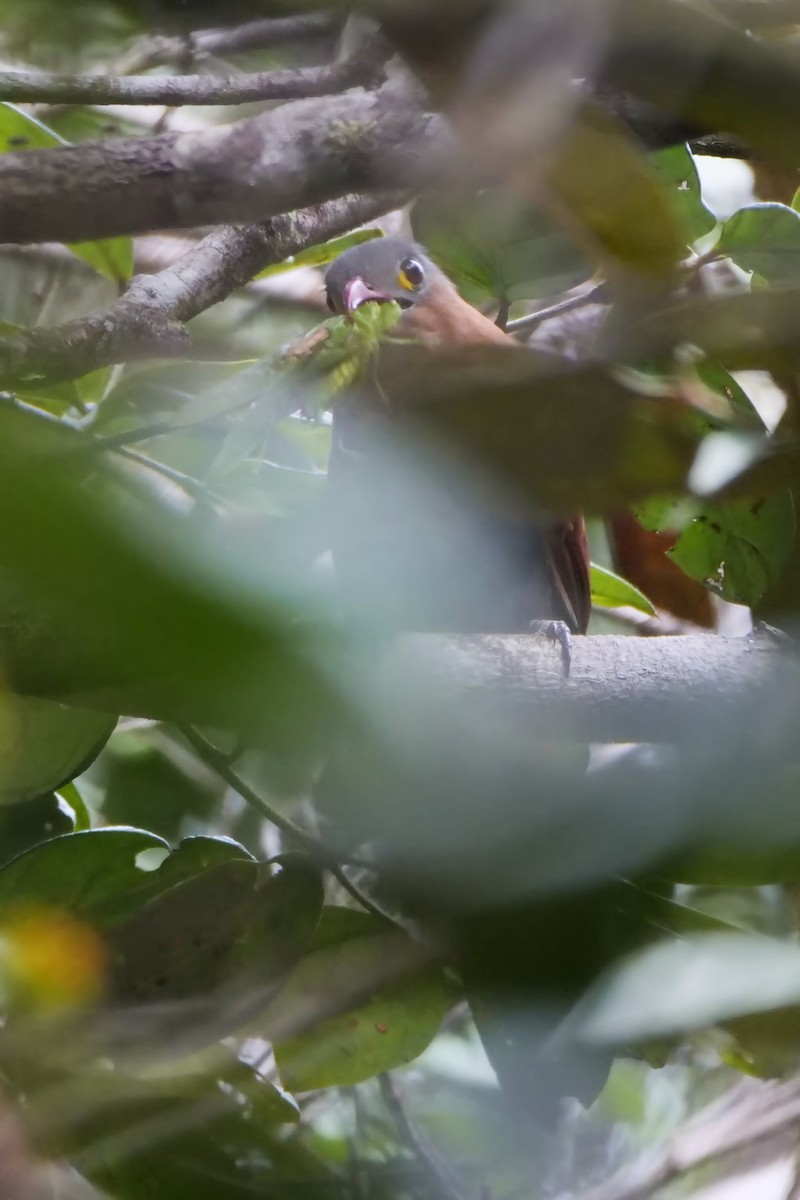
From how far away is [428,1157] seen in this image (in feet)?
1.27

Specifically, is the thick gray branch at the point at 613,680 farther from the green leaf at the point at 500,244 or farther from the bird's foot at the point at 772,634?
the green leaf at the point at 500,244

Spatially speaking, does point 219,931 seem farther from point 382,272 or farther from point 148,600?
point 382,272

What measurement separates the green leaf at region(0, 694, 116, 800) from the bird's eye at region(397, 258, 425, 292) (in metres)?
0.54

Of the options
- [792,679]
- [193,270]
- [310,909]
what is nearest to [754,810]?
[792,679]

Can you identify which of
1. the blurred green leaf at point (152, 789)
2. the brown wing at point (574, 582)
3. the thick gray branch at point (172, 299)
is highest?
the thick gray branch at point (172, 299)

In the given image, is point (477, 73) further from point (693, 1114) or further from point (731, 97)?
point (693, 1114)

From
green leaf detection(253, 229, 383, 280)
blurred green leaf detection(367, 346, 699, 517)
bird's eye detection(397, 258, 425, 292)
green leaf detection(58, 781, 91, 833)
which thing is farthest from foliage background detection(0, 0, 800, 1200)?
bird's eye detection(397, 258, 425, 292)

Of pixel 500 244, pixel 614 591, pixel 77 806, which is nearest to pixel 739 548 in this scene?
pixel 500 244

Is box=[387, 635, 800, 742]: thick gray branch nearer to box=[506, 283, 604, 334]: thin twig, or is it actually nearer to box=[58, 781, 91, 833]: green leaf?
box=[506, 283, 604, 334]: thin twig

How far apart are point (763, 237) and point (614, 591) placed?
18.1 inches

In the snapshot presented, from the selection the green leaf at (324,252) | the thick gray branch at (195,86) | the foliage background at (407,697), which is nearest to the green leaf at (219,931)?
the foliage background at (407,697)

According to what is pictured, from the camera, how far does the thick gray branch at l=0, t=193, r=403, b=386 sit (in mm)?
535

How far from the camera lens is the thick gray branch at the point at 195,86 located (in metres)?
0.46

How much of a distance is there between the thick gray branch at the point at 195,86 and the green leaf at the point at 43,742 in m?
0.25
